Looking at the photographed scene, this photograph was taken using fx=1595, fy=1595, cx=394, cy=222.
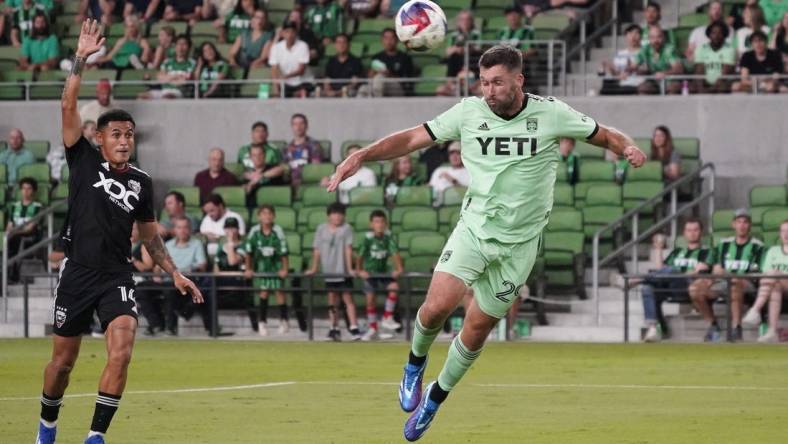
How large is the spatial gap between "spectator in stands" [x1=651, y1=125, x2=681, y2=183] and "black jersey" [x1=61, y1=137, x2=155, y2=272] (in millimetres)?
13618

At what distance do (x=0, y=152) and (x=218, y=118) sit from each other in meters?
3.60

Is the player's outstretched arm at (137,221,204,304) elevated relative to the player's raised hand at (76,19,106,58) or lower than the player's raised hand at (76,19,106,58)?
lower

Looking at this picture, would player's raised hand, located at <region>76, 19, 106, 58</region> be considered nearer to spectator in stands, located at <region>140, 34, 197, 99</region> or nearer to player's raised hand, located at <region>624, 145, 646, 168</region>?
player's raised hand, located at <region>624, 145, 646, 168</region>

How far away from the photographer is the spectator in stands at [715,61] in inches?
945

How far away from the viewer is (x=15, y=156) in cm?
2580

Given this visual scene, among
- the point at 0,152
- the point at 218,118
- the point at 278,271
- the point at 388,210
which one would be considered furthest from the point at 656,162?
the point at 0,152

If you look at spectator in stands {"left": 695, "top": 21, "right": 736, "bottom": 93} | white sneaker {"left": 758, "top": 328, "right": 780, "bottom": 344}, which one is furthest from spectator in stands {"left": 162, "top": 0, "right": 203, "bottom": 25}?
white sneaker {"left": 758, "top": 328, "right": 780, "bottom": 344}

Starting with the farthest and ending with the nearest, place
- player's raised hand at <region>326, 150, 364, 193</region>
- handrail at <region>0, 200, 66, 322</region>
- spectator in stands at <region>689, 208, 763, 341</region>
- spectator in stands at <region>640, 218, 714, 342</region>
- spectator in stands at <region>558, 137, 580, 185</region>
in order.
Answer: handrail at <region>0, 200, 66, 322</region> < spectator in stands at <region>558, 137, 580, 185</region> < spectator in stands at <region>640, 218, 714, 342</region> < spectator in stands at <region>689, 208, 763, 341</region> < player's raised hand at <region>326, 150, 364, 193</region>

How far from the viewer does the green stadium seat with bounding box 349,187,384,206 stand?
23875 mm

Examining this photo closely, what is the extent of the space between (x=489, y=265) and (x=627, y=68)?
1455 centimetres

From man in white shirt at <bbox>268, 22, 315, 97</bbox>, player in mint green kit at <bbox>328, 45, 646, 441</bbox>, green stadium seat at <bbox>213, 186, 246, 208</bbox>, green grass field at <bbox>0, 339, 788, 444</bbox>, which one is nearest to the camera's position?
player in mint green kit at <bbox>328, 45, 646, 441</bbox>

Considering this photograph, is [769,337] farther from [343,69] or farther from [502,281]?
[502,281]

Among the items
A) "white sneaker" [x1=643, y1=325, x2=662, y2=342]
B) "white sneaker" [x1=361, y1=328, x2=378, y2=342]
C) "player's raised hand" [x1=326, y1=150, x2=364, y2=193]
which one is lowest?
"white sneaker" [x1=361, y1=328, x2=378, y2=342]

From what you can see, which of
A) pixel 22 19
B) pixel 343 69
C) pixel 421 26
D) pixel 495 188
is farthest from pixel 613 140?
pixel 22 19
